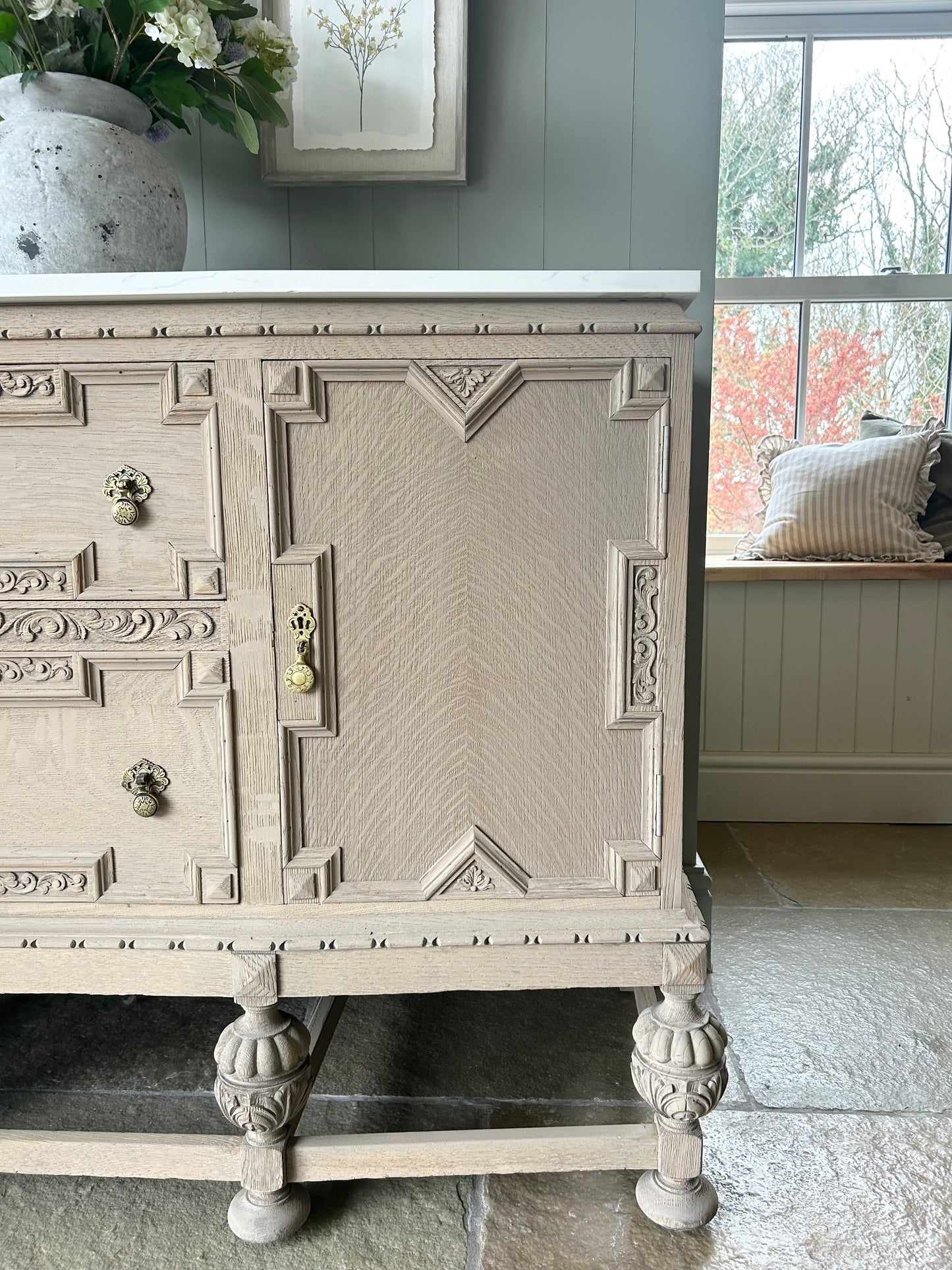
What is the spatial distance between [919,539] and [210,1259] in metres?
2.21

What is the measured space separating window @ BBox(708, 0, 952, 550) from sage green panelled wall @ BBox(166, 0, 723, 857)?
1.31 metres

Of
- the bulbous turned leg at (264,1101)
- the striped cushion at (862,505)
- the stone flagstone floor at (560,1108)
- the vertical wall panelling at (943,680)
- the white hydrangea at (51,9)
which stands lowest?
the stone flagstone floor at (560,1108)

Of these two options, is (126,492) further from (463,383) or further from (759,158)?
(759,158)

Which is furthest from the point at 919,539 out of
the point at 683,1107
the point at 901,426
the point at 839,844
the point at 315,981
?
the point at 315,981

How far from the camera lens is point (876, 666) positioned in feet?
7.70

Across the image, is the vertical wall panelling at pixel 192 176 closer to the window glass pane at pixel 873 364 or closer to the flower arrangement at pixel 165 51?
the flower arrangement at pixel 165 51

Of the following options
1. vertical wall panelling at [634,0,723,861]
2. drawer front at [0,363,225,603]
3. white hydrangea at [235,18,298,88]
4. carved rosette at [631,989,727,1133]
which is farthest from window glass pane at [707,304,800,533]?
drawer front at [0,363,225,603]

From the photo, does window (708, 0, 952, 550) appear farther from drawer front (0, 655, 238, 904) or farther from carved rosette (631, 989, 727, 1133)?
drawer front (0, 655, 238, 904)

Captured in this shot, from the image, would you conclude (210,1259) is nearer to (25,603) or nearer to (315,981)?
(315,981)

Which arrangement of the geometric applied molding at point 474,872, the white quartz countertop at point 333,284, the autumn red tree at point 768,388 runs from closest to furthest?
the white quartz countertop at point 333,284, the geometric applied molding at point 474,872, the autumn red tree at point 768,388

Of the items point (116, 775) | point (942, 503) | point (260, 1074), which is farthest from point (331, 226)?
point (942, 503)

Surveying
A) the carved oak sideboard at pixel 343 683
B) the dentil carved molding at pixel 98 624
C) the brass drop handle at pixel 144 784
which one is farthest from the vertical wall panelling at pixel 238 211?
the brass drop handle at pixel 144 784

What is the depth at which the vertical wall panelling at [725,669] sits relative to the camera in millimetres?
2346

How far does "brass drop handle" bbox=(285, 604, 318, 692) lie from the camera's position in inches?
39.1
